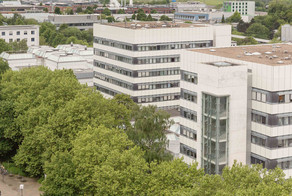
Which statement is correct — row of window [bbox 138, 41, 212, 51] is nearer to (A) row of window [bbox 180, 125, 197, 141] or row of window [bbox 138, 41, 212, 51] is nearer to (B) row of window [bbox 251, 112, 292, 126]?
(A) row of window [bbox 180, 125, 197, 141]

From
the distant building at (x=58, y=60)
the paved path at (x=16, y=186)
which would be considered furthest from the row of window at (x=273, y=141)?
the distant building at (x=58, y=60)

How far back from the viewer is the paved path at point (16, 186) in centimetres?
9275

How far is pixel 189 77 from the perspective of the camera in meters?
81.7

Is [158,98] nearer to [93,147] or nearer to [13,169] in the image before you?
[13,169]

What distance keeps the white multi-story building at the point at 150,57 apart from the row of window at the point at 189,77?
127ft

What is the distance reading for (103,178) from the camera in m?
72.4

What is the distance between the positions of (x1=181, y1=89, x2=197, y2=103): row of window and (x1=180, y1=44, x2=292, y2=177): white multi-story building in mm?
1470

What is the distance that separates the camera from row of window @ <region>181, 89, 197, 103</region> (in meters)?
80.5

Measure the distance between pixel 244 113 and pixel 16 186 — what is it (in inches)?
1613

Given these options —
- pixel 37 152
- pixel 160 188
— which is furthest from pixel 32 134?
pixel 160 188

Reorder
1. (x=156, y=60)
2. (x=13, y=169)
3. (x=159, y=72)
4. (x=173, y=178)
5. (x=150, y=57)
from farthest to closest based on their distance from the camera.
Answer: (x=159, y=72) < (x=156, y=60) < (x=150, y=57) < (x=13, y=169) < (x=173, y=178)

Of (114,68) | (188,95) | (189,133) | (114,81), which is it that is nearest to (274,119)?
(189,133)

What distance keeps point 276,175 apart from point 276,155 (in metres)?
10.4

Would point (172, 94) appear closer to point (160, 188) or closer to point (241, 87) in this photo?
point (241, 87)
